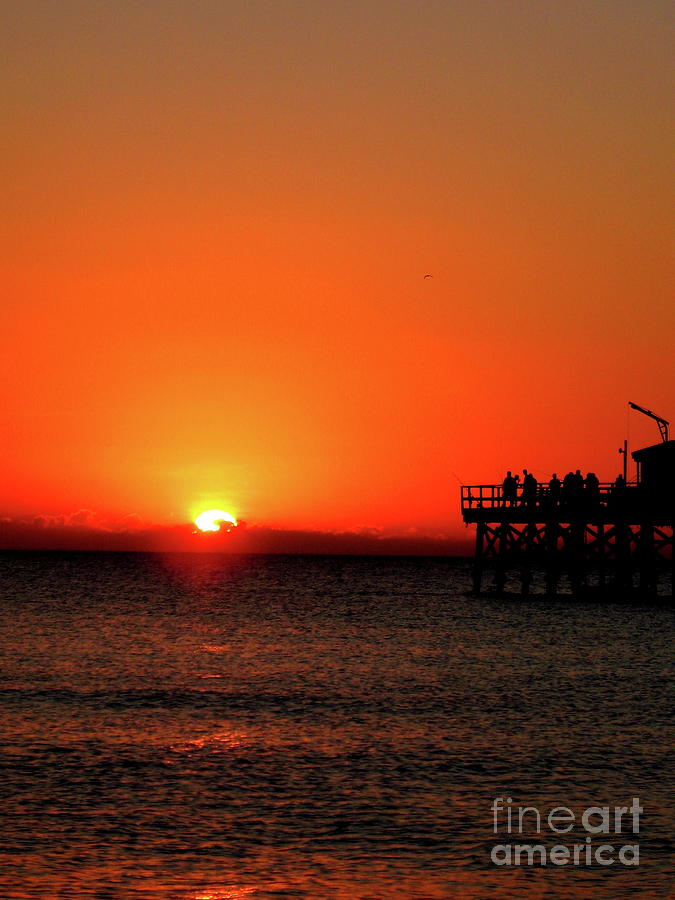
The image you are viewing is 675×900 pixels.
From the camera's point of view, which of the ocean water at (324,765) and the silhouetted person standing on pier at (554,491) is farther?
the silhouetted person standing on pier at (554,491)

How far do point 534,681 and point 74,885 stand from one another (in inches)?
781

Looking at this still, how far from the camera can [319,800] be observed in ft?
55.2

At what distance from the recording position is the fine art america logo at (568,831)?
1405 centimetres

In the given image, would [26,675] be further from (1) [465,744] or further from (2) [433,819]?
(2) [433,819]

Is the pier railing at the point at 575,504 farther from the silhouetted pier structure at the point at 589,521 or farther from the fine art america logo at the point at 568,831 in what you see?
the fine art america logo at the point at 568,831

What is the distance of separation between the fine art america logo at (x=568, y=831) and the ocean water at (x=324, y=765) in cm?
11

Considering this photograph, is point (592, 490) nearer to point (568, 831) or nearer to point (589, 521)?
point (589, 521)

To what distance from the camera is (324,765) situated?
19219 mm

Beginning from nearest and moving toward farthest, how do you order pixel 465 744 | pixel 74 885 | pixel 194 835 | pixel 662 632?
pixel 74 885 < pixel 194 835 < pixel 465 744 < pixel 662 632

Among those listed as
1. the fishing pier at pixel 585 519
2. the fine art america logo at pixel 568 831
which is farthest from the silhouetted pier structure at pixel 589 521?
the fine art america logo at pixel 568 831

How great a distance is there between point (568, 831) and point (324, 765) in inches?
204

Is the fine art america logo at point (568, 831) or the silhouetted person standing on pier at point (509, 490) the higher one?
the silhouetted person standing on pier at point (509, 490)

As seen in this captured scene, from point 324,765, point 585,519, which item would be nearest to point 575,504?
point 585,519

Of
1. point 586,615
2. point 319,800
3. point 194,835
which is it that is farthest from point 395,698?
point 586,615
